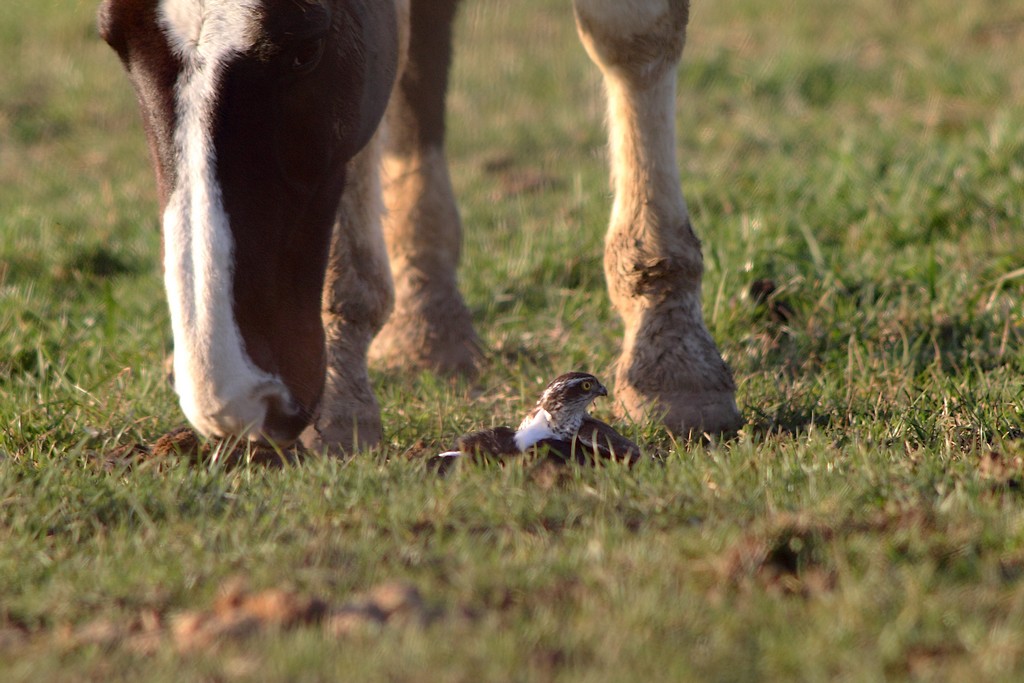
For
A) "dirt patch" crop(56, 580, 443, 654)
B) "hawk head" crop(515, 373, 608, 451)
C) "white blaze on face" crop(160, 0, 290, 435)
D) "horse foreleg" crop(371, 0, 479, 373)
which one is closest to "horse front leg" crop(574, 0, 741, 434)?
"hawk head" crop(515, 373, 608, 451)

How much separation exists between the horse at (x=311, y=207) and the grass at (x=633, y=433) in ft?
0.68

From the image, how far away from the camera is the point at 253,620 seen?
79.5 inches

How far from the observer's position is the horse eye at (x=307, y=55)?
274cm

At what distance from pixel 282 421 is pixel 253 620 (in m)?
0.84

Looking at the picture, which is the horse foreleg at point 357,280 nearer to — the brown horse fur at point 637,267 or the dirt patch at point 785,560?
the brown horse fur at point 637,267

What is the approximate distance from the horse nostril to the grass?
9cm

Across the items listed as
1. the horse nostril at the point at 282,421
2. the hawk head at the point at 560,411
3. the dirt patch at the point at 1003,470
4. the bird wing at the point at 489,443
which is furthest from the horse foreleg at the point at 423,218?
the dirt patch at the point at 1003,470

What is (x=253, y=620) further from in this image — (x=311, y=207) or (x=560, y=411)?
(x=560, y=411)

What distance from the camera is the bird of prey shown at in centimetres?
298

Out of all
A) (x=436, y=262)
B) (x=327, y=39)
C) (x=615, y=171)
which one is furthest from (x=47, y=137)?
(x=327, y=39)

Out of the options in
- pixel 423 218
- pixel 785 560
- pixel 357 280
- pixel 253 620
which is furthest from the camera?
pixel 423 218

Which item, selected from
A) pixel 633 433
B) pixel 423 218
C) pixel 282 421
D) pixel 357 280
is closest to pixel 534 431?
pixel 633 433

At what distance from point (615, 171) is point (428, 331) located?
0.84 m

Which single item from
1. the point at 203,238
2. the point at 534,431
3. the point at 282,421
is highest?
the point at 203,238
